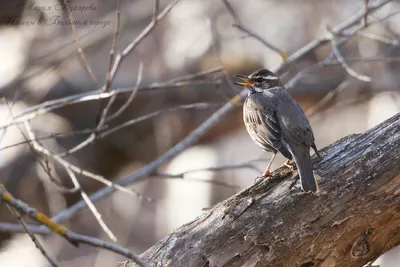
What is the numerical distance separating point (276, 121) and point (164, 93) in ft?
19.6

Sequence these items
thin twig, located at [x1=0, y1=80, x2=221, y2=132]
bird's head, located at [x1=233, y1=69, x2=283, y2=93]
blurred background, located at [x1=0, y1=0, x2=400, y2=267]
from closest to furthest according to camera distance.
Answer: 1. thin twig, located at [x1=0, y1=80, x2=221, y2=132]
2. bird's head, located at [x1=233, y1=69, x2=283, y2=93]
3. blurred background, located at [x1=0, y1=0, x2=400, y2=267]

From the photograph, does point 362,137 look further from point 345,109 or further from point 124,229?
point 124,229

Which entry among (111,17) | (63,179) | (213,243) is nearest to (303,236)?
(213,243)

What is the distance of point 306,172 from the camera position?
485 centimetres

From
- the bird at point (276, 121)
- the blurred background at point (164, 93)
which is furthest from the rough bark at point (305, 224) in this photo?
the blurred background at point (164, 93)

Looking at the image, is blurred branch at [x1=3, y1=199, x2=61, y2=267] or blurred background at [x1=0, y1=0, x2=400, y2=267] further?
blurred background at [x1=0, y1=0, x2=400, y2=267]

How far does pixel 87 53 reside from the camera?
42.7 feet

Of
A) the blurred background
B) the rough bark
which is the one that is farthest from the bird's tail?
the blurred background

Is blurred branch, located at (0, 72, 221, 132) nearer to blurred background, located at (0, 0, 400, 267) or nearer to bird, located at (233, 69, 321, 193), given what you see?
bird, located at (233, 69, 321, 193)

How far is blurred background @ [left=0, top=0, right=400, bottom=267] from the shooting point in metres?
11.4

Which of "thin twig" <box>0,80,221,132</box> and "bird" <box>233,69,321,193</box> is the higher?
"thin twig" <box>0,80,221,132</box>

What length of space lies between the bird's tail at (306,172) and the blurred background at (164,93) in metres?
5.72

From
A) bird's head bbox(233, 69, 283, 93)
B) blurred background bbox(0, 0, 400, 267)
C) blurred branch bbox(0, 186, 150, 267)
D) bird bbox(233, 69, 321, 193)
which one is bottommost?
blurred branch bbox(0, 186, 150, 267)

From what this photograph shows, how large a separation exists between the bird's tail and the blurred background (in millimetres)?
5721
